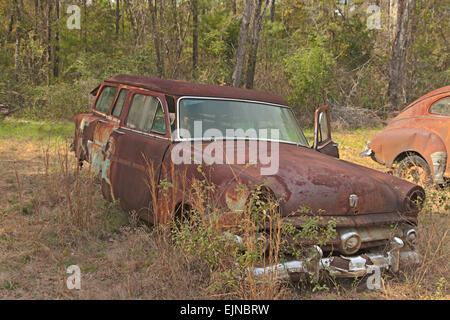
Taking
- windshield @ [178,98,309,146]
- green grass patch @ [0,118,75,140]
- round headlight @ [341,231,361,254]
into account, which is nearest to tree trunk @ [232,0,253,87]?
green grass patch @ [0,118,75,140]

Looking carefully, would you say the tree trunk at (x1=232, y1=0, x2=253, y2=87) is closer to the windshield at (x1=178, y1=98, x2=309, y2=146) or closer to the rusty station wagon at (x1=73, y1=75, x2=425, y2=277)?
the rusty station wagon at (x1=73, y1=75, x2=425, y2=277)

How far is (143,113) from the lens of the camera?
518cm

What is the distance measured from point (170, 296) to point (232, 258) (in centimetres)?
59

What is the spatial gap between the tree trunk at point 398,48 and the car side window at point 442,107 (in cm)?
911

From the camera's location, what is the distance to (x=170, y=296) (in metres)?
3.57

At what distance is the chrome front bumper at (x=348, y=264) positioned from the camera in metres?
3.53

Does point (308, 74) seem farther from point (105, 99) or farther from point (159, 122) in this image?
point (159, 122)

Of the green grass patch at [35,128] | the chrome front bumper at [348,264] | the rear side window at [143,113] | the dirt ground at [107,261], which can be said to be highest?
the rear side window at [143,113]

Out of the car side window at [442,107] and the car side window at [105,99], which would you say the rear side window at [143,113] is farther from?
the car side window at [442,107]

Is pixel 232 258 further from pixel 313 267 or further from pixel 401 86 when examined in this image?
pixel 401 86

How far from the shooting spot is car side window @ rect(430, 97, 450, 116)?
7.27 m

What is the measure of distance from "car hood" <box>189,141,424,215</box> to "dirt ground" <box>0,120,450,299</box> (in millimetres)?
541

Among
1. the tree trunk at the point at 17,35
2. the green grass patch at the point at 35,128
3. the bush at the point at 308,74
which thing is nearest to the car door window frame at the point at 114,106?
the green grass patch at the point at 35,128
